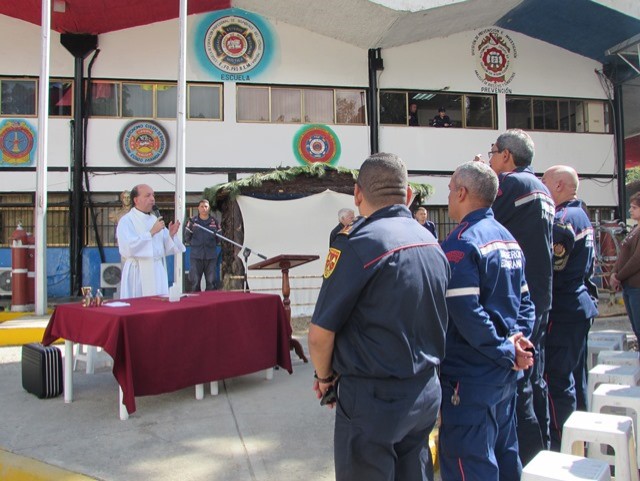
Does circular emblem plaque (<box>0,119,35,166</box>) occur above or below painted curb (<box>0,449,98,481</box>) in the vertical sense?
above

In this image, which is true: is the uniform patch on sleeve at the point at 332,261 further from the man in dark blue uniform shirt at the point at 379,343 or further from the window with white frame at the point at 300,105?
the window with white frame at the point at 300,105

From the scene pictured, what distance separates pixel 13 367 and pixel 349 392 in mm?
5424

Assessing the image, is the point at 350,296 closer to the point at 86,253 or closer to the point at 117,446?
the point at 117,446

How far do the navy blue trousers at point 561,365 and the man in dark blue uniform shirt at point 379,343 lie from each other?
1.83 meters

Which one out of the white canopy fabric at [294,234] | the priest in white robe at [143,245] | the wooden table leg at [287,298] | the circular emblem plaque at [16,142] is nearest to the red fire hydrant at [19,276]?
the circular emblem plaque at [16,142]

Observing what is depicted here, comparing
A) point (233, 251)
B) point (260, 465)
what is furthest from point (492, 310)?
point (233, 251)

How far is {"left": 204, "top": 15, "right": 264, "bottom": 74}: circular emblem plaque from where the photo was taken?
43.0 ft

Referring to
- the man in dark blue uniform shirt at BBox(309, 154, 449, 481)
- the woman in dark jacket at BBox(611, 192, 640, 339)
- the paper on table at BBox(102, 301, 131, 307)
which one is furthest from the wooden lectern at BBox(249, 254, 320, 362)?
the man in dark blue uniform shirt at BBox(309, 154, 449, 481)

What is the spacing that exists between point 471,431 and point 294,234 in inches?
311

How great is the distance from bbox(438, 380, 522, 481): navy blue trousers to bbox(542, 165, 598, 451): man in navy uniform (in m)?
1.25

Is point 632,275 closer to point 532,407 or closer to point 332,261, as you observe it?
point 532,407

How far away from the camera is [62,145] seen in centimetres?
1252

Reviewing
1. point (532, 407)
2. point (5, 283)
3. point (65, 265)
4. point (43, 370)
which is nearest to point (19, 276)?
point (5, 283)

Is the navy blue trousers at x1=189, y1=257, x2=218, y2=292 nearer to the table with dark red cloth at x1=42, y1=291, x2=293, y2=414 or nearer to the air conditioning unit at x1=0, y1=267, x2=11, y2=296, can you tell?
the air conditioning unit at x1=0, y1=267, x2=11, y2=296
